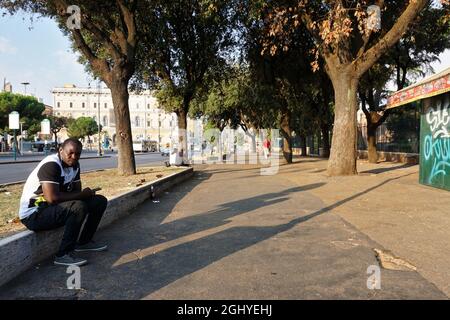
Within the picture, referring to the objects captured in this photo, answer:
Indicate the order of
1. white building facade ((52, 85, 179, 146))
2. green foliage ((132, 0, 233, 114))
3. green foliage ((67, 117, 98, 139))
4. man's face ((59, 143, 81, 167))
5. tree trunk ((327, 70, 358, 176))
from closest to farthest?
man's face ((59, 143, 81, 167)), tree trunk ((327, 70, 358, 176)), green foliage ((132, 0, 233, 114)), green foliage ((67, 117, 98, 139)), white building facade ((52, 85, 179, 146))

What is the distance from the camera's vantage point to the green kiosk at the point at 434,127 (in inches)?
449

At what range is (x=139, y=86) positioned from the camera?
27125mm

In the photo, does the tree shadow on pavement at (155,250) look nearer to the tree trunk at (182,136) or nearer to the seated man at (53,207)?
the seated man at (53,207)

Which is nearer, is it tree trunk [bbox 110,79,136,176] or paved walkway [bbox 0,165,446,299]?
paved walkway [bbox 0,165,446,299]

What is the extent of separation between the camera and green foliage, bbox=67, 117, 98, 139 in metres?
95.8

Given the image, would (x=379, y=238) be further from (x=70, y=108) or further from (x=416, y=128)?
(x=70, y=108)

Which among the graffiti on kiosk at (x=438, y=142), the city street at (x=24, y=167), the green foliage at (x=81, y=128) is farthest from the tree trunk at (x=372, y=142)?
the green foliage at (x=81, y=128)

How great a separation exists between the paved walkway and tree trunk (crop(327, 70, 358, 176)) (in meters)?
7.44

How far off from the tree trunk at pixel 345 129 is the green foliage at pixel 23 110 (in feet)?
193

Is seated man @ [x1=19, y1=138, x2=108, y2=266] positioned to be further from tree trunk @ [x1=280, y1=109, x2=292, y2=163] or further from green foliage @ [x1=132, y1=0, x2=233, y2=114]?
tree trunk @ [x1=280, y1=109, x2=292, y2=163]

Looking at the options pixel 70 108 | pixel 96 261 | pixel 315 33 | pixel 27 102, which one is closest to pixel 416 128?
pixel 315 33

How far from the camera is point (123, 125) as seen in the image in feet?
48.9

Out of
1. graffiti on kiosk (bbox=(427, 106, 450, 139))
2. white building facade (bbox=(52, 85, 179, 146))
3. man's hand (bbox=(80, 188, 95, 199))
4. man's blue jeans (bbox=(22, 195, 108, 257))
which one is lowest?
man's blue jeans (bbox=(22, 195, 108, 257))

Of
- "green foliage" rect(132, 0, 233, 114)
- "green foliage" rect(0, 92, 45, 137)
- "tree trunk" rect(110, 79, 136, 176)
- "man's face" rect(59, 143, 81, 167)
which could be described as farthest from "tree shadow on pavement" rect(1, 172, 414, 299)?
"green foliage" rect(0, 92, 45, 137)
